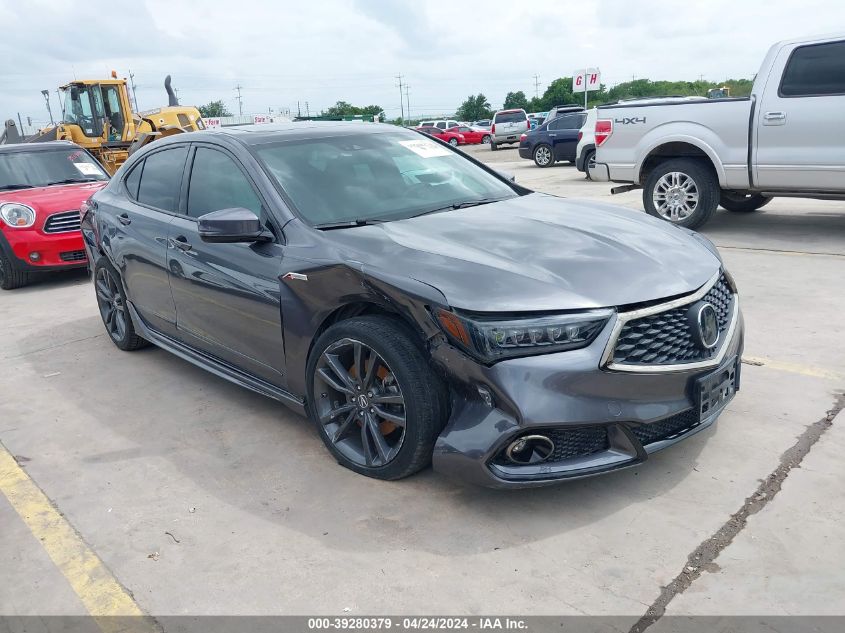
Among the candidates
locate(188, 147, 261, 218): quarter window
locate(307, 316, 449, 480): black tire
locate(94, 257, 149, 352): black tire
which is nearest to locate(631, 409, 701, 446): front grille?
locate(307, 316, 449, 480): black tire

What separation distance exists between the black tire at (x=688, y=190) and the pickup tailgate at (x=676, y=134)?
157 millimetres

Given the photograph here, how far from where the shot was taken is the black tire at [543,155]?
65.8 feet

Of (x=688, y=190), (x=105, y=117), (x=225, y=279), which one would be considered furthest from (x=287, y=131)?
(x=105, y=117)

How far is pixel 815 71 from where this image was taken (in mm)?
7316

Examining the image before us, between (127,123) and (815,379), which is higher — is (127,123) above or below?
above

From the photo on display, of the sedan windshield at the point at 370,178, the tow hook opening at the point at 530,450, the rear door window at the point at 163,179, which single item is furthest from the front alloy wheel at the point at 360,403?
the rear door window at the point at 163,179

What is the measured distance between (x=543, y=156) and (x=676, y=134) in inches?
485

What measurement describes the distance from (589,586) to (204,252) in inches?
105

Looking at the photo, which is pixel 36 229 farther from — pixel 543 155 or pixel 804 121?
pixel 543 155
